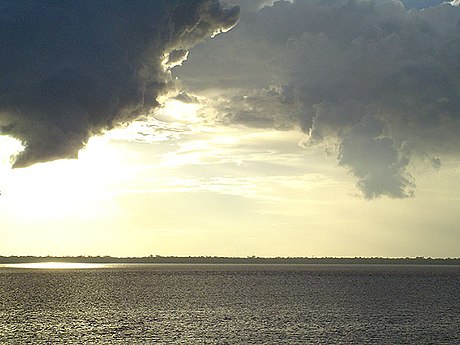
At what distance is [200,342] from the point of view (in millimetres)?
48406

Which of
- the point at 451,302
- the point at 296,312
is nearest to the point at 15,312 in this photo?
the point at 296,312

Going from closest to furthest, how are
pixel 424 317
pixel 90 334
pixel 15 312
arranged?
pixel 90 334
pixel 424 317
pixel 15 312

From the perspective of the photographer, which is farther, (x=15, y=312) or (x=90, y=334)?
(x=15, y=312)

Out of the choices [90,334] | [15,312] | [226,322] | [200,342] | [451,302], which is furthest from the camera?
[451,302]

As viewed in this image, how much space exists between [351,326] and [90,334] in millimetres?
22046

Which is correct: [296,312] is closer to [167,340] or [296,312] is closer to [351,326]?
[351,326]

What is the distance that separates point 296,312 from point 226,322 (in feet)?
43.3

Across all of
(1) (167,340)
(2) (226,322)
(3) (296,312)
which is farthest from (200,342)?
(3) (296,312)

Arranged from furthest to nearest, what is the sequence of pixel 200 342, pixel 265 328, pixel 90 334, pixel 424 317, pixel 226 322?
pixel 424 317
pixel 226 322
pixel 265 328
pixel 90 334
pixel 200 342

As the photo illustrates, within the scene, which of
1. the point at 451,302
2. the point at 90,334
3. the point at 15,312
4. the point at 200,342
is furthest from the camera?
the point at 451,302

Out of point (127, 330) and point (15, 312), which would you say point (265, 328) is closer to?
point (127, 330)

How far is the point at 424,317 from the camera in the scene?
68.2 m

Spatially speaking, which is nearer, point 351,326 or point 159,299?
point 351,326

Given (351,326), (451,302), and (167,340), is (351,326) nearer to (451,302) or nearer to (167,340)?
(167,340)
